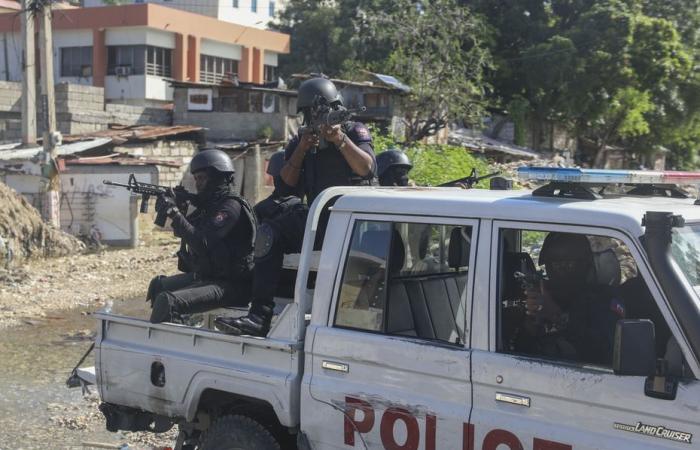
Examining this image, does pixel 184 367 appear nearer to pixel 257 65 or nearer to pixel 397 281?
pixel 397 281

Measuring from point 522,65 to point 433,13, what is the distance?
808 cm

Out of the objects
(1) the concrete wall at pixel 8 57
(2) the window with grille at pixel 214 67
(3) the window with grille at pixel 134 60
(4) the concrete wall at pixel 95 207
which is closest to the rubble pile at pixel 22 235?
(4) the concrete wall at pixel 95 207

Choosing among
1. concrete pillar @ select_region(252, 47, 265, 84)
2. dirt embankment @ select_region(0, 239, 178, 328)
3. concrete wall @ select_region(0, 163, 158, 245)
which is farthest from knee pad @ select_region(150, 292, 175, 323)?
concrete pillar @ select_region(252, 47, 265, 84)

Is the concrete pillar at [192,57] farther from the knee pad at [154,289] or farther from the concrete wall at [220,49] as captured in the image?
the knee pad at [154,289]

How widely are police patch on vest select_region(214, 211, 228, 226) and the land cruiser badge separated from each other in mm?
2872

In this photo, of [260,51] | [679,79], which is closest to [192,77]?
[260,51]

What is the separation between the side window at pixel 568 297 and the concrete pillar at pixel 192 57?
115 ft

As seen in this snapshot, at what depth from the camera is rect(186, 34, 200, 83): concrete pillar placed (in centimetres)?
3712

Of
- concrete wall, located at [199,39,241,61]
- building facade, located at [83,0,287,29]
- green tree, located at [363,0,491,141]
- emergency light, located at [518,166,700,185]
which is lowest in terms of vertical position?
emergency light, located at [518,166,700,185]

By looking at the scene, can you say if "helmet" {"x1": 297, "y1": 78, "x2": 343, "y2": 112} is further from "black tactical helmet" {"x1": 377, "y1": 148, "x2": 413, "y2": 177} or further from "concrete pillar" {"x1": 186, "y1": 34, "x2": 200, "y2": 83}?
"concrete pillar" {"x1": 186, "y1": 34, "x2": 200, "y2": 83}

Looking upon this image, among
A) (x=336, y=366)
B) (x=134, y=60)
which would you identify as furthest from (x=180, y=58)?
(x=336, y=366)

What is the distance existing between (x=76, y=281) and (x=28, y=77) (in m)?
6.68

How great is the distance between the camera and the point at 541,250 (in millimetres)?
3760

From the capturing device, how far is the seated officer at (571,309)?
3305 mm
